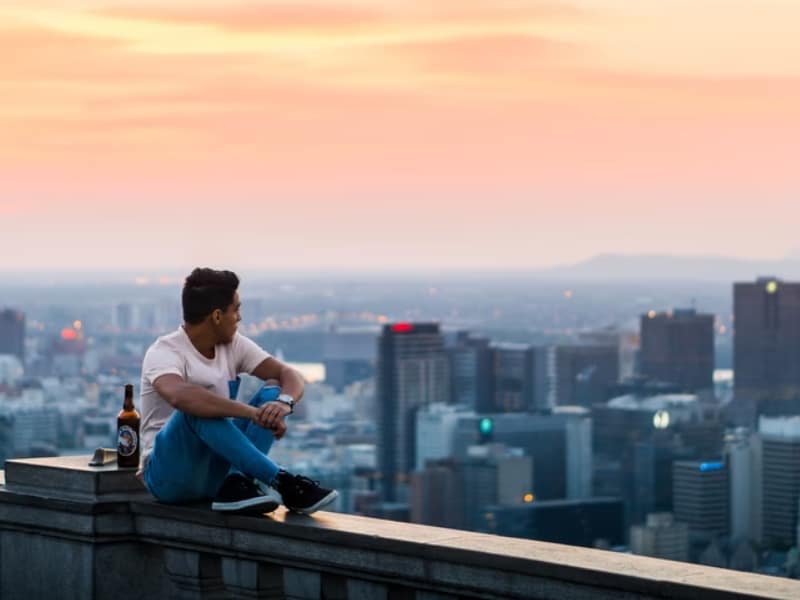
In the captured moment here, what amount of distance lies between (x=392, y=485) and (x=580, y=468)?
18.0 m

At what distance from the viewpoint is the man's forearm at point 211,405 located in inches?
265

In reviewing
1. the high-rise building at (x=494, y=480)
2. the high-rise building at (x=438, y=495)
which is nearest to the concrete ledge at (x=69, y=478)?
the high-rise building at (x=438, y=495)

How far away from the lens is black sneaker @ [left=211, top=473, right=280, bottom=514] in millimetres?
6656

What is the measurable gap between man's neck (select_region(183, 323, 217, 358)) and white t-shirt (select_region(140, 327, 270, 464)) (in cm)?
2

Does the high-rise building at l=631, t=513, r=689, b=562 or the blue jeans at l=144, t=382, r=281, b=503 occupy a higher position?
the blue jeans at l=144, t=382, r=281, b=503

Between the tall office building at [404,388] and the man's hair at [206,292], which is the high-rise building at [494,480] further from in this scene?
the man's hair at [206,292]

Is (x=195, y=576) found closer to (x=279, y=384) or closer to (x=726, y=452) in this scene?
(x=279, y=384)

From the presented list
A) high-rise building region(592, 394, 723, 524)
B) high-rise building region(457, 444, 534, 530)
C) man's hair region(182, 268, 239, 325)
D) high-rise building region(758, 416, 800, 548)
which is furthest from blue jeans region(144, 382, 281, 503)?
high-rise building region(457, 444, 534, 530)

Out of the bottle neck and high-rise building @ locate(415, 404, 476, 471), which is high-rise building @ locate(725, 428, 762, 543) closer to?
high-rise building @ locate(415, 404, 476, 471)

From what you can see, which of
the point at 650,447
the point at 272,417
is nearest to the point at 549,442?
the point at 650,447

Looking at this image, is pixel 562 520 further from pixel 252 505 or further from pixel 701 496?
pixel 252 505

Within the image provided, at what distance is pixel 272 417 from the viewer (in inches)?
267

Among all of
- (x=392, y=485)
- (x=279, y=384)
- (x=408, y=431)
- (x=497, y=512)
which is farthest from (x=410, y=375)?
(x=279, y=384)

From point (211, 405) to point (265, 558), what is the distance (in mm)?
612
